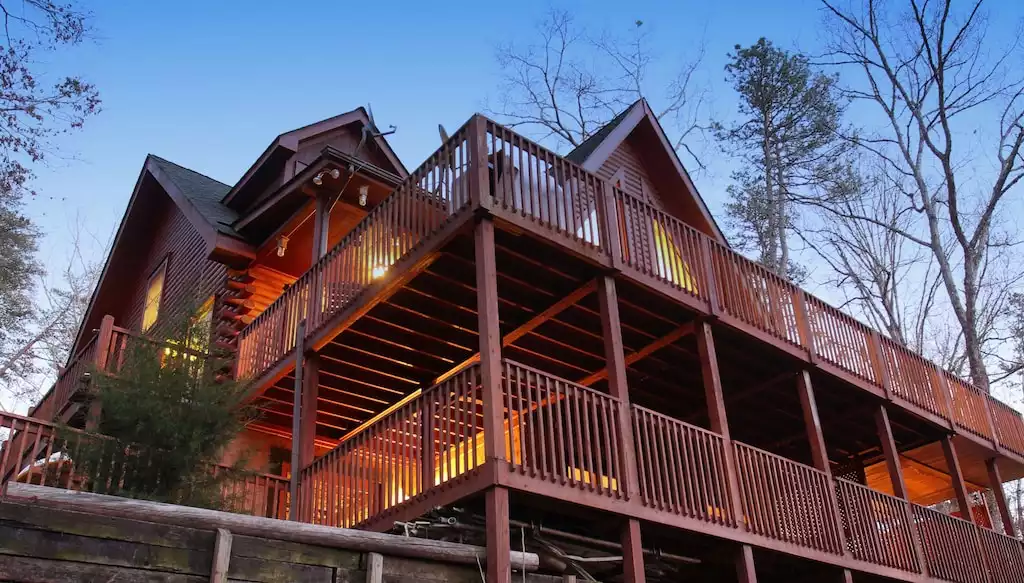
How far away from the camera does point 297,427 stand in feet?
44.0

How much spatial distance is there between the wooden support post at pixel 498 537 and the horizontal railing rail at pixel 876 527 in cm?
683

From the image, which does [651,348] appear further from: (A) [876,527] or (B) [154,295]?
(B) [154,295]

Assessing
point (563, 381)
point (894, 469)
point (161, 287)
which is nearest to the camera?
point (563, 381)

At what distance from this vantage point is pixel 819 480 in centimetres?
1373

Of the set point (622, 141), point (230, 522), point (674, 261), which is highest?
point (622, 141)

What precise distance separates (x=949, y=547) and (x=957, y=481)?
2.44 metres

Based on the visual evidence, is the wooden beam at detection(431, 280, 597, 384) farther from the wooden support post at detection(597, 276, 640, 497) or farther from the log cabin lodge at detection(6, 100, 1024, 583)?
the wooden support post at detection(597, 276, 640, 497)

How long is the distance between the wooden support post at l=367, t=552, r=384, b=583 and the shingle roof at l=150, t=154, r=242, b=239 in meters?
11.8

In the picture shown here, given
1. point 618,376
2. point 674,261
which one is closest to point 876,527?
point 674,261

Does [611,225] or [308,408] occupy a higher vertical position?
[611,225]

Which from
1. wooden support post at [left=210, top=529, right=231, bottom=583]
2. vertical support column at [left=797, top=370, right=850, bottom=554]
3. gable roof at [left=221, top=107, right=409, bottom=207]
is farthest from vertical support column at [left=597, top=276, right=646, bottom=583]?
gable roof at [left=221, top=107, right=409, bottom=207]

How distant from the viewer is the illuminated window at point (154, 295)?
2253 cm

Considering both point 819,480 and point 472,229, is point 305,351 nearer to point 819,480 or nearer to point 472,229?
point 472,229

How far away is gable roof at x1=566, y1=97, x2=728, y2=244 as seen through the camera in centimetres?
1864
